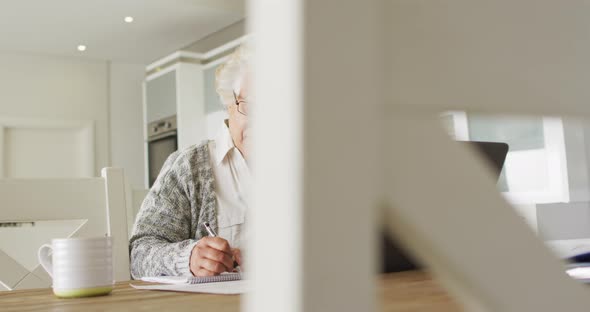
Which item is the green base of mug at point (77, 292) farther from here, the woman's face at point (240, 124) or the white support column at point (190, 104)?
the white support column at point (190, 104)

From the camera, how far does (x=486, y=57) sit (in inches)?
9.5

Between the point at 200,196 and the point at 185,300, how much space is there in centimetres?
99

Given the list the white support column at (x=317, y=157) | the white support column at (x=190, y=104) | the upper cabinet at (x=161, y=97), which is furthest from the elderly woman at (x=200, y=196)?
the upper cabinet at (x=161, y=97)

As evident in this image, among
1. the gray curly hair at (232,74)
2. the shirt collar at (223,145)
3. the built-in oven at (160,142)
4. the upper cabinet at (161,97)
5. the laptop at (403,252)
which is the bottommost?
the laptop at (403,252)

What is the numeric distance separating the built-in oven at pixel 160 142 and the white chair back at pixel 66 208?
4127 millimetres

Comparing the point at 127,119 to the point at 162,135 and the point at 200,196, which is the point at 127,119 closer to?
the point at 162,135

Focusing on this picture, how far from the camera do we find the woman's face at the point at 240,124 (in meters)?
1.83

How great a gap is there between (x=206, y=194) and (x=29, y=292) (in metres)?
0.75

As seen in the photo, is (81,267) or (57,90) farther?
(57,90)

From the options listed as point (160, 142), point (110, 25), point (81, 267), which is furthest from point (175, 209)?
point (160, 142)

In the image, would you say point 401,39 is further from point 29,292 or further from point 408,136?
point 29,292

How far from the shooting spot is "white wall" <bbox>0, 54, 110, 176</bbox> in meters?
5.93

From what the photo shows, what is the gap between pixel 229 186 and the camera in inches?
69.2

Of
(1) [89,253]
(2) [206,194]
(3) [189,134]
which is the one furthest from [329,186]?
(3) [189,134]
